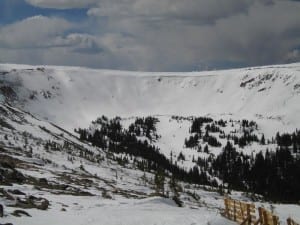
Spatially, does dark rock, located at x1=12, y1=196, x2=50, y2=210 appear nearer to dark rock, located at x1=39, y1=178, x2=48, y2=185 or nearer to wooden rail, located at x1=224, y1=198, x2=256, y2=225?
wooden rail, located at x1=224, y1=198, x2=256, y2=225

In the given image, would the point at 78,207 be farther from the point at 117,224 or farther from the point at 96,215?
the point at 117,224

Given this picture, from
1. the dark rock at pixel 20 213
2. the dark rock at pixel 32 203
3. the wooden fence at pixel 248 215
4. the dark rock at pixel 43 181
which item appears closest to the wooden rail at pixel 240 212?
the wooden fence at pixel 248 215

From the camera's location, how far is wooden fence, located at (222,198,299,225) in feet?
111

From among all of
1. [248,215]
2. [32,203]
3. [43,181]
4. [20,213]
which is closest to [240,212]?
[248,215]

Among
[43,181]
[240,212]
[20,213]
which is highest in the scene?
[43,181]

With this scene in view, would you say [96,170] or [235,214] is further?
[96,170]

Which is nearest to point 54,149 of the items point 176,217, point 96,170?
point 96,170

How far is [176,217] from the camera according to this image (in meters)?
37.8

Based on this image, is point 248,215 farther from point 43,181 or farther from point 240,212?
point 43,181

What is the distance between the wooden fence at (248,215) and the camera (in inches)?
1331

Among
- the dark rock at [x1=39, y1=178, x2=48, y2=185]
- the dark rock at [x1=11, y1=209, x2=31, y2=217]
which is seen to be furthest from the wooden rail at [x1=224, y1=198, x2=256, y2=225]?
the dark rock at [x1=39, y1=178, x2=48, y2=185]

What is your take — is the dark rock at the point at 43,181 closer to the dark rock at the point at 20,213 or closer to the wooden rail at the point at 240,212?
the wooden rail at the point at 240,212

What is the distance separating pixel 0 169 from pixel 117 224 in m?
23.8

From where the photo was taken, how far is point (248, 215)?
38.0 m
